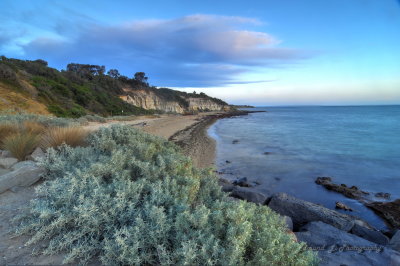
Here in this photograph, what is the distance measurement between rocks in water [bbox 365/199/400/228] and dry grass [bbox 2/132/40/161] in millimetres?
10899

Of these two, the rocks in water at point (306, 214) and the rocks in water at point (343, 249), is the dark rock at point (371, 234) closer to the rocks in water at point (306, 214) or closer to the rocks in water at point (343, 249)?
the rocks in water at point (306, 214)

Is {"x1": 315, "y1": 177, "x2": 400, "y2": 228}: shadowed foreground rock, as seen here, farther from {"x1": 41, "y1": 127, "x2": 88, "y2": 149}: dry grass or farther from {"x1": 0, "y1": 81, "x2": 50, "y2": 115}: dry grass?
{"x1": 0, "y1": 81, "x2": 50, "y2": 115}: dry grass

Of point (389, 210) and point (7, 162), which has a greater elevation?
point (7, 162)

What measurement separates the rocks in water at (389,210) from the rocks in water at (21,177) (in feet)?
32.0

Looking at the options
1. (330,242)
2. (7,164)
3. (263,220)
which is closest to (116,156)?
(263,220)

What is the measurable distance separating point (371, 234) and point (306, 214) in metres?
1.56

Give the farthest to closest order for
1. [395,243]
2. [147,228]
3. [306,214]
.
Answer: [306,214]
[395,243]
[147,228]

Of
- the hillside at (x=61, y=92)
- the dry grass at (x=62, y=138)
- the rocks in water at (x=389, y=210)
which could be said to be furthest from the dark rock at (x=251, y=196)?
the hillside at (x=61, y=92)

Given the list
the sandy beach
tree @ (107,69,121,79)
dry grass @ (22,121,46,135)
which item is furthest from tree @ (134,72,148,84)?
dry grass @ (22,121,46,135)

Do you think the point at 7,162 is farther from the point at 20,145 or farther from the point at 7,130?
the point at 7,130

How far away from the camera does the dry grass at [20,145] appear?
6.04m

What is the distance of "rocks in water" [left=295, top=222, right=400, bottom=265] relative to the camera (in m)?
4.21

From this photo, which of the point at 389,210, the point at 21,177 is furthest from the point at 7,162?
the point at 389,210

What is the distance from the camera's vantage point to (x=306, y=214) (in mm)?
6895
